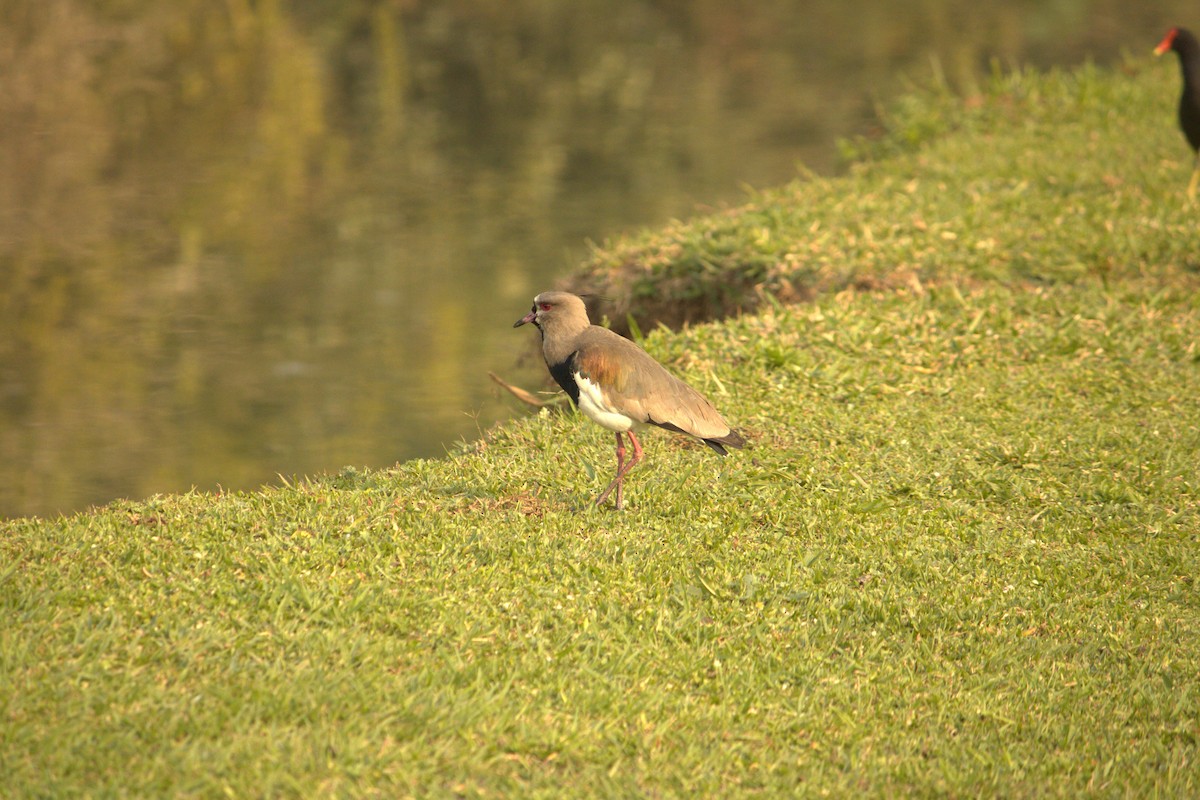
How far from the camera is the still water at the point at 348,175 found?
309 inches

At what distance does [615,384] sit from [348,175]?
8.29 metres

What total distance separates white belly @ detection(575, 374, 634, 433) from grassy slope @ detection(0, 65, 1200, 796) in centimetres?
37

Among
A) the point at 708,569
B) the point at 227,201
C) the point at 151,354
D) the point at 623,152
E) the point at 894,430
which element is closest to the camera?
the point at 708,569

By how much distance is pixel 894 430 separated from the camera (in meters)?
5.81

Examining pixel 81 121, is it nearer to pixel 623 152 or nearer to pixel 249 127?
pixel 249 127

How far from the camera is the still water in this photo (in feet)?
25.7

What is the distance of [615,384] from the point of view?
4.51 meters

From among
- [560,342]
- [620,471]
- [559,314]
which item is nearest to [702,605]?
[620,471]

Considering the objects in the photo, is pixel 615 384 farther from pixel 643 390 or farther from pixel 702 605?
pixel 702 605

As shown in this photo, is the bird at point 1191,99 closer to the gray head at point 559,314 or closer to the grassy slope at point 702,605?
the grassy slope at point 702,605

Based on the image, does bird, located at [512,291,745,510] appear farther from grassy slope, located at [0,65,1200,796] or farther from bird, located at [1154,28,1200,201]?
bird, located at [1154,28,1200,201]

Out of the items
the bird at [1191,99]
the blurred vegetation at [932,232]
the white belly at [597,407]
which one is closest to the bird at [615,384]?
the white belly at [597,407]

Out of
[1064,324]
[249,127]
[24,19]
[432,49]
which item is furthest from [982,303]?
[24,19]

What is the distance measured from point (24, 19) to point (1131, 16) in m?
14.5
